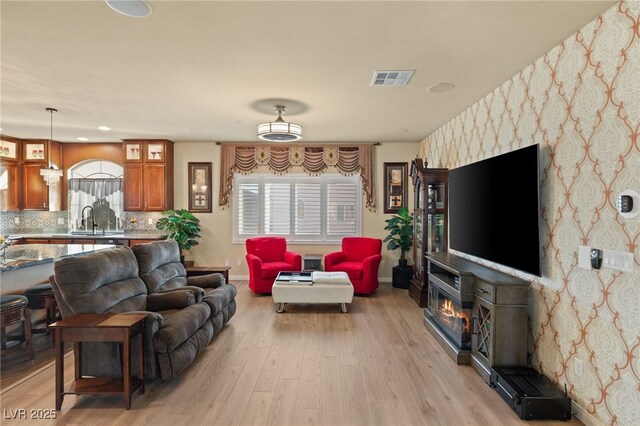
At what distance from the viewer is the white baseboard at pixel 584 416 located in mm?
2239

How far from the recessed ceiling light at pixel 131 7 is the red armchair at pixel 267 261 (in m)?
4.03

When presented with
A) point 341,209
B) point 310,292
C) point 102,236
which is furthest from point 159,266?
point 341,209

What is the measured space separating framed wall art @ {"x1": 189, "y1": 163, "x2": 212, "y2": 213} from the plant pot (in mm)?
3993

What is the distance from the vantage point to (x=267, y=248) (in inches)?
244

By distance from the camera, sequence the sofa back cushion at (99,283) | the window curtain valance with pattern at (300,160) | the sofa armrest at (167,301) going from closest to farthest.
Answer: the sofa back cushion at (99,283) → the sofa armrest at (167,301) → the window curtain valance with pattern at (300,160)

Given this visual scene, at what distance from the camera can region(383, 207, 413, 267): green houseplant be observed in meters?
6.05

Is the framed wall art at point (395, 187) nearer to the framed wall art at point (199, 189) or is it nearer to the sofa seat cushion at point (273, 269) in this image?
the sofa seat cushion at point (273, 269)

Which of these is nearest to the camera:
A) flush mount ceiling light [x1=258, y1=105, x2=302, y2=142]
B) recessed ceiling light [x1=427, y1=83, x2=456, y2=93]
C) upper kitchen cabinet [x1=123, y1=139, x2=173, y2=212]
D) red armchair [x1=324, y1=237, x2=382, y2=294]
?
recessed ceiling light [x1=427, y1=83, x2=456, y2=93]

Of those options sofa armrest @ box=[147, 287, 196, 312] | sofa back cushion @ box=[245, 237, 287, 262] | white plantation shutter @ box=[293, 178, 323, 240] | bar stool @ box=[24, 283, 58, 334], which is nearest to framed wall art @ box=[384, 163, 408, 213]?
white plantation shutter @ box=[293, 178, 323, 240]

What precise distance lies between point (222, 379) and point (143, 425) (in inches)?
28.3

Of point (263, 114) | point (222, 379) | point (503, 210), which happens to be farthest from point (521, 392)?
point (263, 114)

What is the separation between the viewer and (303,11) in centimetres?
221

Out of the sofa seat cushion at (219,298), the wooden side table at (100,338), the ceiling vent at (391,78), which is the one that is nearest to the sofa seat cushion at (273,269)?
the sofa seat cushion at (219,298)

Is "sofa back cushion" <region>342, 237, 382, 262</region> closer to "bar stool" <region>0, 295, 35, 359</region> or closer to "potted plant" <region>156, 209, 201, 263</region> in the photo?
"potted plant" <region>156, 209, 201, 263</region>
